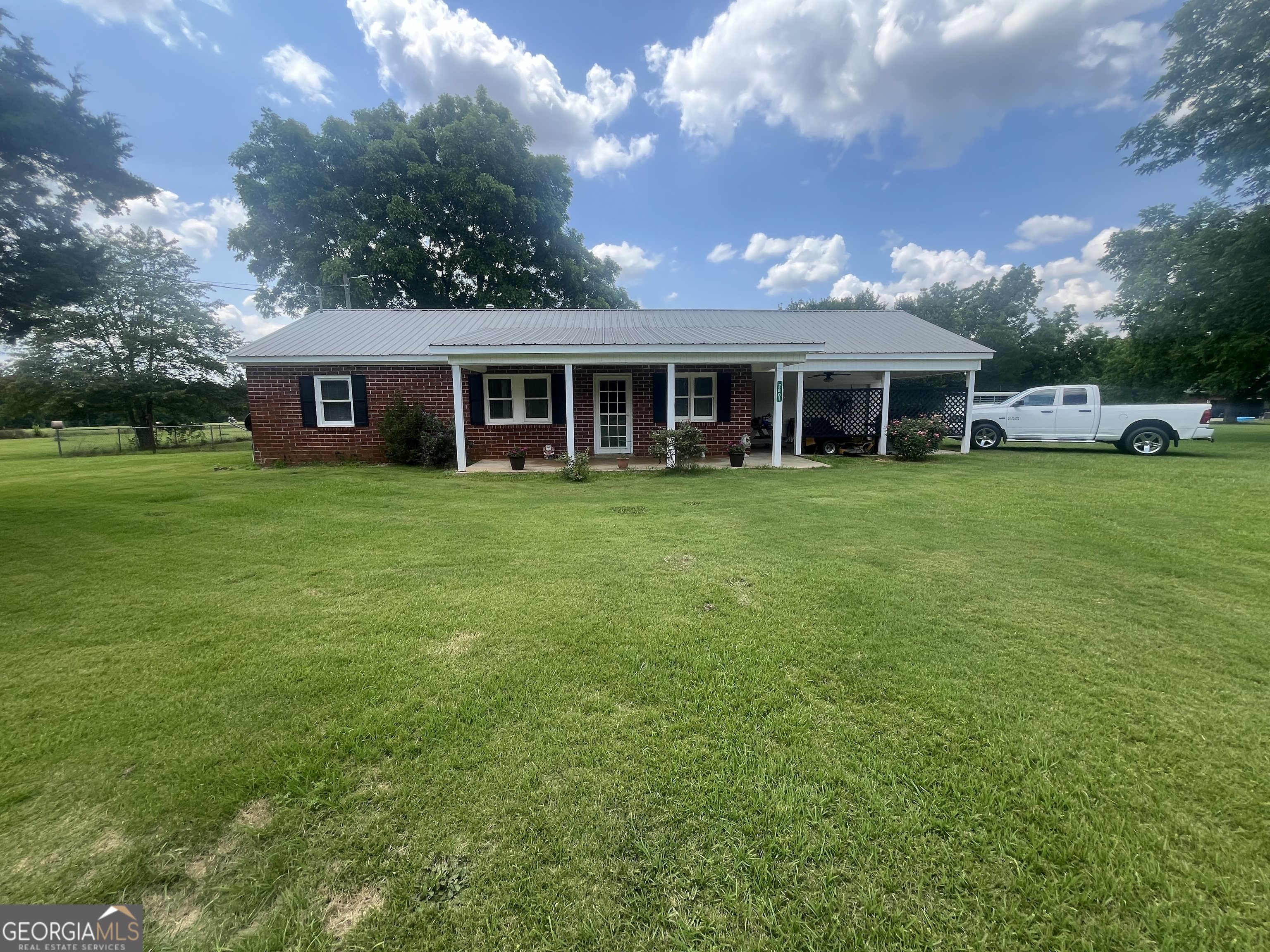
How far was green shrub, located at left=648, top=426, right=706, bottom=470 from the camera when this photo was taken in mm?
10352

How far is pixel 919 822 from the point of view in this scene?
1.83 meters

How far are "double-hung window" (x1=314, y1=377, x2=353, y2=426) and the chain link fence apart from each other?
1028 centimetres

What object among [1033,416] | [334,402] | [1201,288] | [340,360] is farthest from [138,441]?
[1201,288]

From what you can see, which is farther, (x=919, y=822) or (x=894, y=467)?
(x=894, y=467)

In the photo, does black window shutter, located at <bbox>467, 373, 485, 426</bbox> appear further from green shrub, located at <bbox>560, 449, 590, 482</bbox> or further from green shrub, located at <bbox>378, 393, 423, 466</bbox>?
green shrub, located at <bbox>560, 449, 590, 482</bbox>

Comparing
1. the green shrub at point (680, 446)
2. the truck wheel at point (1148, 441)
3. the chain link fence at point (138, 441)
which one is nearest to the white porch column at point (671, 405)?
the green shrub at point (680, 446)

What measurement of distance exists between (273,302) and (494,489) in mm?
24327

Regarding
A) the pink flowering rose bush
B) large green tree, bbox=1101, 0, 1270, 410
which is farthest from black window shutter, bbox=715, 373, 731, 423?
large green tree, bbox=1101, 0, 1270, 410

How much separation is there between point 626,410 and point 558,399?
186 centimetres

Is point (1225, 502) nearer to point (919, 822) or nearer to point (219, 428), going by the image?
point (919, 822)

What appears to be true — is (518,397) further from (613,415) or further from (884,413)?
(884,413)

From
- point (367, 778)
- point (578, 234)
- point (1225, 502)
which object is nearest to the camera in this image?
point (367, 778)

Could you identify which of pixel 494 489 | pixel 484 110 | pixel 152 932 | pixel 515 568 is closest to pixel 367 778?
pixel 152 932

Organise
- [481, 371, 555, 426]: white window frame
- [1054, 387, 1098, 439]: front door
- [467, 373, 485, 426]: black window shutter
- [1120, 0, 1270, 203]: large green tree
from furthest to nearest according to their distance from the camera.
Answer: [1120, 0, 1270, 203]: large green tree < [1054, 387, 1098, 439]: front door < [481, 371, 555, 426]: white window frame < [467, 373, 485, 426]: black window shutter
